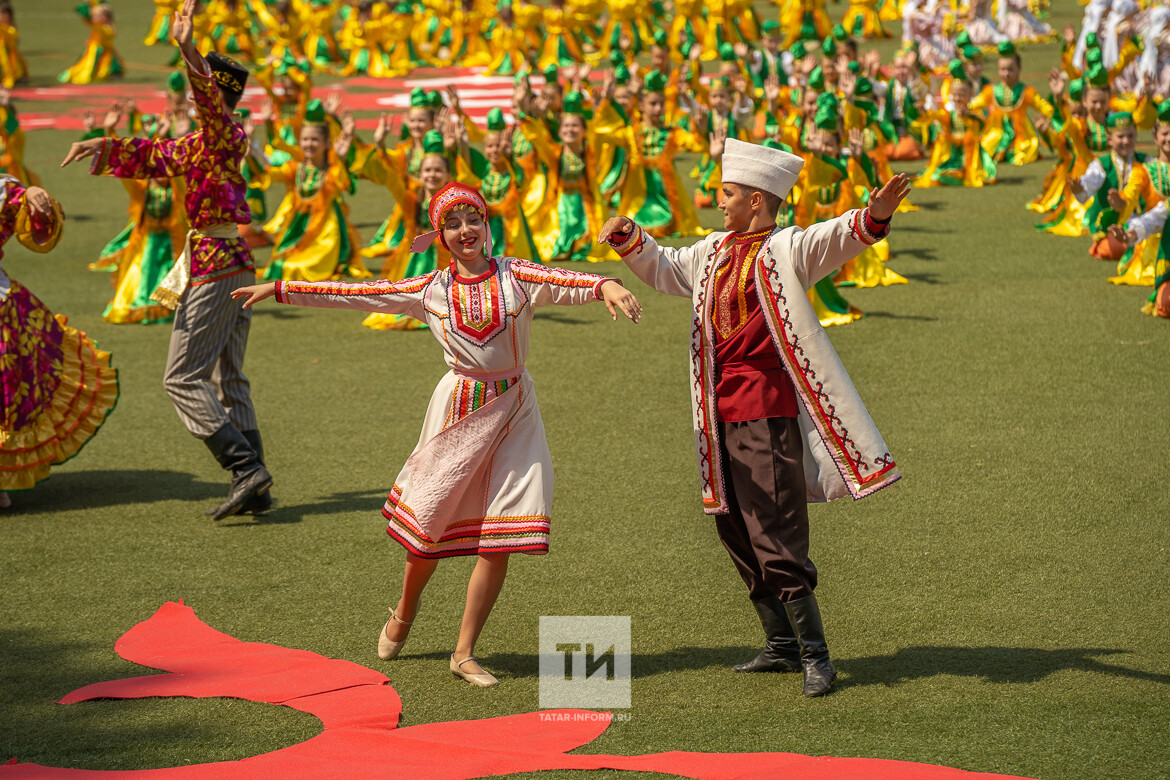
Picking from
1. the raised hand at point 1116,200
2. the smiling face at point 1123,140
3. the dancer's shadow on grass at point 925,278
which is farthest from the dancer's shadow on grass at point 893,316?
the smiling face at point 1123,140

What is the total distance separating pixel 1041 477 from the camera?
539 centimetres

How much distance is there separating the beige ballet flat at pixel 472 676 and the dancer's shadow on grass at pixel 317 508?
1.70 metres

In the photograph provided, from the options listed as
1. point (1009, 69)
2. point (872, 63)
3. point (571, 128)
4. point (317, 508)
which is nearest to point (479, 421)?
point (317, 508)

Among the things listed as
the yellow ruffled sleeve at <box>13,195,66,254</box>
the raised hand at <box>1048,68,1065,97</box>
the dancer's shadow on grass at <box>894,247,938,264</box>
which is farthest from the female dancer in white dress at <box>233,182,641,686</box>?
the raised hand at <box>1048,68,1065,97</box>

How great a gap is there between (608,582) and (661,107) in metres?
7.55

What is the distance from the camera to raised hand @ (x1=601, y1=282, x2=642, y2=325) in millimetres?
3434

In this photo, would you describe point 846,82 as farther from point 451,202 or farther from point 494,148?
point 451,202

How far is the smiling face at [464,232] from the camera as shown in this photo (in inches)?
149

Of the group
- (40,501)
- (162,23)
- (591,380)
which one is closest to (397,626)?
(40,501)

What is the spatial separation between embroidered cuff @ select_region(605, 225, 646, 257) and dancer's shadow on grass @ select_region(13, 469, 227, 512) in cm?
273

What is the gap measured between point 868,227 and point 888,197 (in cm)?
11

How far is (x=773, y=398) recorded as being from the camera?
369 centimetres

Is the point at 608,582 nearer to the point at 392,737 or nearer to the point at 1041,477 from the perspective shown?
the point at 392,737

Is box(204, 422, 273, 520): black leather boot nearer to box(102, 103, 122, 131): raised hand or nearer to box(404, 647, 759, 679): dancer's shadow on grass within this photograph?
box(404, 647, 759, 679): dancer's shadow on grass
